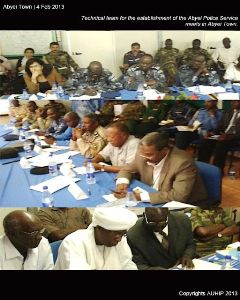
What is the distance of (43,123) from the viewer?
6.92 feet

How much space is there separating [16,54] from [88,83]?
0.36 metres

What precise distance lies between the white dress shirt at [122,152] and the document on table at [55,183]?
186mm

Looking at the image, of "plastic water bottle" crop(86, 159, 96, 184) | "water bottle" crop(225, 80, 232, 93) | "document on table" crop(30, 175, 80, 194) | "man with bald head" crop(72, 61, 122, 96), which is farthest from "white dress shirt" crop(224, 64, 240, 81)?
"document on table" crop(30, 175, 80, 194)

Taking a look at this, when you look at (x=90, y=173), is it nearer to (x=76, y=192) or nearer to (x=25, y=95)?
(x=76, y=192)

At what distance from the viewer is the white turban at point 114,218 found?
201 cm

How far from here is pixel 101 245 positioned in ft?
6.88

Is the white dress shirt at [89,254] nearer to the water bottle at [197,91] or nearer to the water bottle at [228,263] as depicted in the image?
the water bottle at [228,263]

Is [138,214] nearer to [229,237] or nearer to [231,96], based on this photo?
[229,237]

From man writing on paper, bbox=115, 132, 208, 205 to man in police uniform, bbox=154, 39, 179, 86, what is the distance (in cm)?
28

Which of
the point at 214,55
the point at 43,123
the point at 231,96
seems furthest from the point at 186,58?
the point at 43,123

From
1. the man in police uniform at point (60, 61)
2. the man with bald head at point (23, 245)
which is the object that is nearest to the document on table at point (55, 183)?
the man with bald head at point (23, 245)
